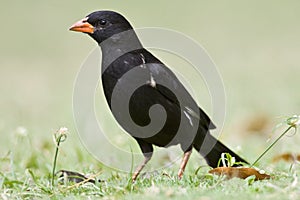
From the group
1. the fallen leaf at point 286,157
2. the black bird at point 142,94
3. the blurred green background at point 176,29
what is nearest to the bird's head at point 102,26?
the black bird at point 142,94

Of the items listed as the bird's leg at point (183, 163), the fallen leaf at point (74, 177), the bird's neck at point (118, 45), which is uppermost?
the bird's neck at point (118, 45)

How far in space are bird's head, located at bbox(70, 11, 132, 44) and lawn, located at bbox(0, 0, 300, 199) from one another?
2.24 ft

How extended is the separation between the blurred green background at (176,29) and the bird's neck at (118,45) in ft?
3.80

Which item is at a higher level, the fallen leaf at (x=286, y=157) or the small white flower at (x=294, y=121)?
the small white flower at (x=294, y=121)

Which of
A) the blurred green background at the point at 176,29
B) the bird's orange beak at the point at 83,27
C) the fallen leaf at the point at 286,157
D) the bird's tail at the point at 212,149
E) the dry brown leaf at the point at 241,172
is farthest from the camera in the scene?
the blurred green background at the point at 176,29

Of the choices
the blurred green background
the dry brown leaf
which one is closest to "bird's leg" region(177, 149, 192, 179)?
the dry brown leaf

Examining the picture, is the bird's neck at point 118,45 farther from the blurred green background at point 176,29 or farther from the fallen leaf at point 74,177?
the blurred green background at point 176,29

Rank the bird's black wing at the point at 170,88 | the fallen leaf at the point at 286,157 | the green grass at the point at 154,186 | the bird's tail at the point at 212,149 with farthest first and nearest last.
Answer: the fallen leaf at the point at 286,157 < the bird's tail at the point at 212,149 < the bird's black wing at the point at 170,88 < the green grass at the point at 154,186

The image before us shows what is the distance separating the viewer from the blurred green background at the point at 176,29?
7058mm

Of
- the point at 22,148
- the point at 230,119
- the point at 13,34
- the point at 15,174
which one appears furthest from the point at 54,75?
the point at 15,174

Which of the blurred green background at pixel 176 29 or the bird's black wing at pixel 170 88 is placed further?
the blurred green background at pixel 176 29

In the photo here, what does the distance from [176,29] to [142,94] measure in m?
10.4

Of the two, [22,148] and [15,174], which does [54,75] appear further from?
[15,174]

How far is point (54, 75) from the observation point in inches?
457
